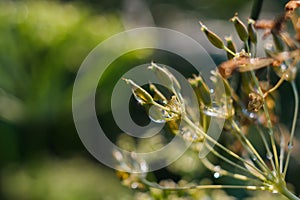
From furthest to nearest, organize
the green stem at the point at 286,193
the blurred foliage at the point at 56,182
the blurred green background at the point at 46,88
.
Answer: the blurred green background at the point at 46,88 < the blurred foliage at the point at 56,182 < the green stem at the point at 286,193

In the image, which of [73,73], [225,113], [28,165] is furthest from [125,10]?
[225,113]

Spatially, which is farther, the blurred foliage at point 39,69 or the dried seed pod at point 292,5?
the blurred foliage at point 39,69

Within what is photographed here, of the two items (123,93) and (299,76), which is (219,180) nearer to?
(123,93)

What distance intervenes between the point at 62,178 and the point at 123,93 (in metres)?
0.24

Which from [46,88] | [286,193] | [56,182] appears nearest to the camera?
[286,193]

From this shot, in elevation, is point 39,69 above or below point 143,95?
above

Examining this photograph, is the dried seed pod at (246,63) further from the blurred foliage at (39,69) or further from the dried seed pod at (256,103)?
the blurred foliage at (39,69)

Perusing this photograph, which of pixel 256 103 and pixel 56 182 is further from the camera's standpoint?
pixel 56 182

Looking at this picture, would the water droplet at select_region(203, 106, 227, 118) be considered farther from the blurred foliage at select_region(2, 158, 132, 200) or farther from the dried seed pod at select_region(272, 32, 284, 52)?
the blurred foliage at select_region(2, 158, 132, 200)

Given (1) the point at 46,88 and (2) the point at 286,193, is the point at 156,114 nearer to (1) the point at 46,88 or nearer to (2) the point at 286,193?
(2) the point at 286,193

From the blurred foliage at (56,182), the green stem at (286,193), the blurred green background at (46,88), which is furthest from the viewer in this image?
the blurred green background at (46,88)

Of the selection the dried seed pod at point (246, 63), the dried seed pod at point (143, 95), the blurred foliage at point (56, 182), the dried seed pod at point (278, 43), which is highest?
the blurred foliage at point (56, 182)

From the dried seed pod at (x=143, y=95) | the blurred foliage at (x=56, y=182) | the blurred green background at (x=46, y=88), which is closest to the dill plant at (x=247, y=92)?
the dried seed pod at (x=143, y=95)

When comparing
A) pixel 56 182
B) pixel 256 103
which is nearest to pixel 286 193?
pixel 256 103
